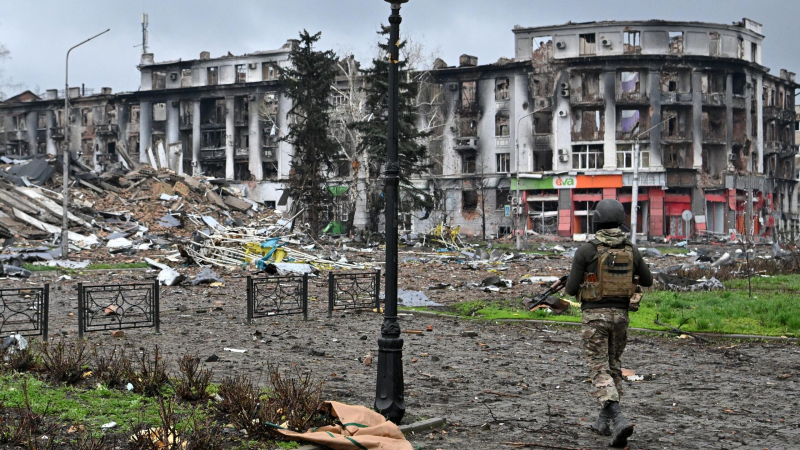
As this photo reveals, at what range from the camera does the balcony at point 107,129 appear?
7494cm

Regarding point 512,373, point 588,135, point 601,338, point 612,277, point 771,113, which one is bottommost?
point 512,373

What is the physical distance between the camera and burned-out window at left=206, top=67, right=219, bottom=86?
71250 millimetres

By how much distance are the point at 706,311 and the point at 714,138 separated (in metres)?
50.0

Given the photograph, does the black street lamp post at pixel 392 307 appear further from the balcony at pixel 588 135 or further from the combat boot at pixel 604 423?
the balcony at pixel 588 135

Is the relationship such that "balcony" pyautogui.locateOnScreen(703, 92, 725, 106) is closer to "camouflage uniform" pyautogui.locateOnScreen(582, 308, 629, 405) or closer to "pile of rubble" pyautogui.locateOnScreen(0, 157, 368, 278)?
"pile of rubble" pyautogui.locateOnScreen(0, 157, 368, 278)

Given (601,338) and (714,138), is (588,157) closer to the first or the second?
(714,138)

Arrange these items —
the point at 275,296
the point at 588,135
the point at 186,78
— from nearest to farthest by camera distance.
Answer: the point at 275,296 < the point at 588,135 < the point at 186,78

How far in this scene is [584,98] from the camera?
6031cm

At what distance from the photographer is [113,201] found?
43406 mm

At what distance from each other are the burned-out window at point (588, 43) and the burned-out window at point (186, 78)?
34452mm

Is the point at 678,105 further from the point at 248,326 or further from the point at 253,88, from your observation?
the point at 248,326

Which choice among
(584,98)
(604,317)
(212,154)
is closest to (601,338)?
(604,317)

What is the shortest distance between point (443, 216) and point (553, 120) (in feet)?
36.5

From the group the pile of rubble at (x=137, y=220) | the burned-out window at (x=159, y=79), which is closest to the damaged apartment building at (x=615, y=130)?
the pile of rubble at (x=137, y=220)
